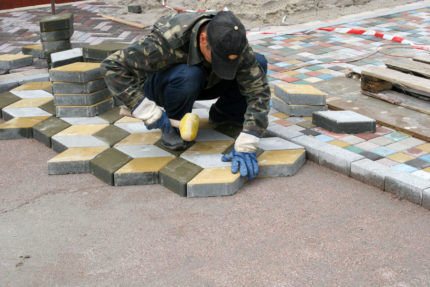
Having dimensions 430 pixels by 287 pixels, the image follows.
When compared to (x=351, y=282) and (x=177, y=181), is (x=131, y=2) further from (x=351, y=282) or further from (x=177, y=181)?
(x=351, y=282)

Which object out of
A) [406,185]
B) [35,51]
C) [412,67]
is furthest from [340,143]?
[35,51]

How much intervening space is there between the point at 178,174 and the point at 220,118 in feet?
2.88

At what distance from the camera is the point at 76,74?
3.95 meters

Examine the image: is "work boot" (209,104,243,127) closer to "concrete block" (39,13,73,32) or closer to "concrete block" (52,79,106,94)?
"concrete block" (52,79,106,94)

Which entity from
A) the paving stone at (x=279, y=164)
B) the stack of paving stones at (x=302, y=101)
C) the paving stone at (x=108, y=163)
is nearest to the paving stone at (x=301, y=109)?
the stack of paving stones at (x=302, y=101)

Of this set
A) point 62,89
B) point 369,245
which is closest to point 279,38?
point 62,89

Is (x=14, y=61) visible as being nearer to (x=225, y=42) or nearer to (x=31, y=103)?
(x=31, y=103)

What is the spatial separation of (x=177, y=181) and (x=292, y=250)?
878 mm

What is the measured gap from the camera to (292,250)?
8.29 ft

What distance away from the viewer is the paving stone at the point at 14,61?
18.2 ft

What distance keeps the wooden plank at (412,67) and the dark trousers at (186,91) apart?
159cm

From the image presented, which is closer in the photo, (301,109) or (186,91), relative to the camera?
(186,91)

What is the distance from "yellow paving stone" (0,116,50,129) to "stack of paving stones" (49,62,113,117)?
6.6 inches

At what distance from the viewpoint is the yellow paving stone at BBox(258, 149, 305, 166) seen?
10.8 feet
